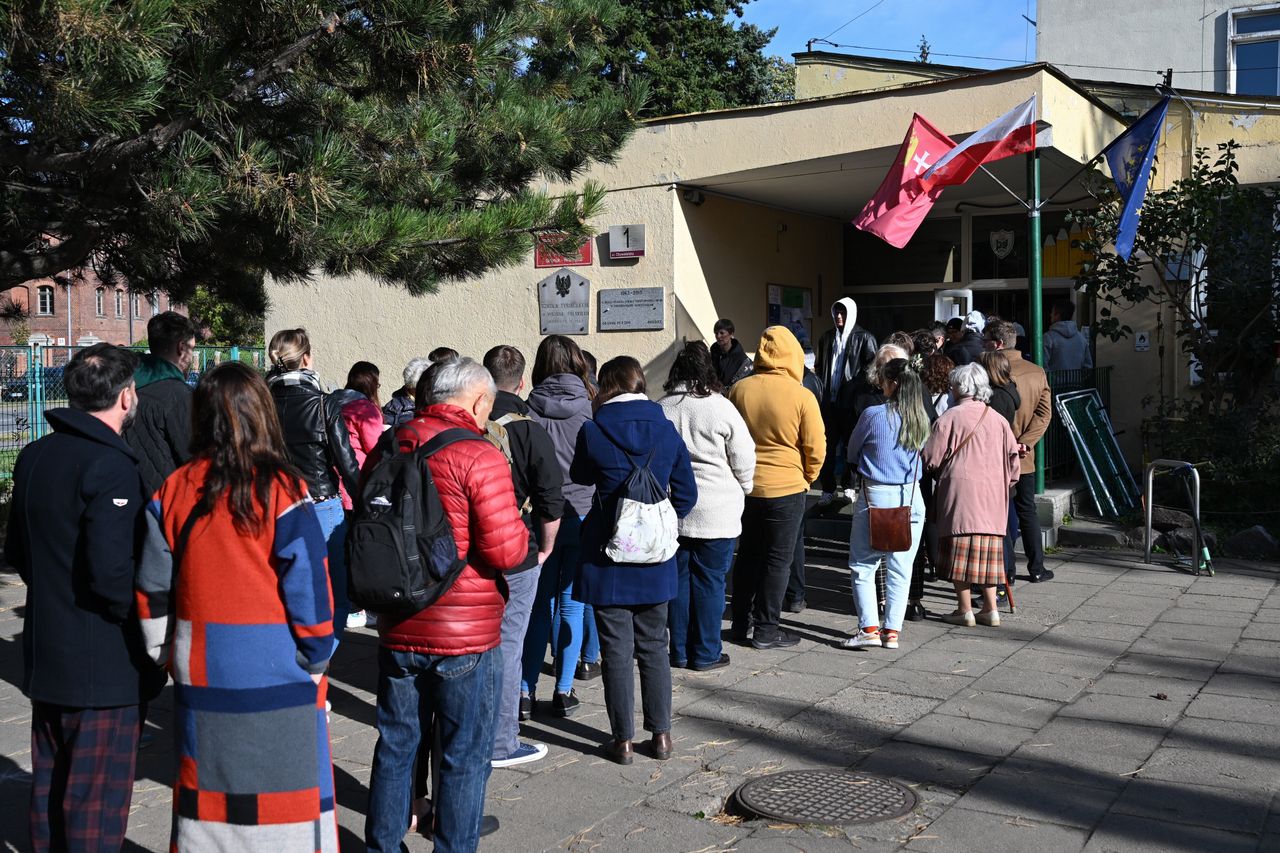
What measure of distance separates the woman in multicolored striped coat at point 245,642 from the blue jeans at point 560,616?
8.34ft

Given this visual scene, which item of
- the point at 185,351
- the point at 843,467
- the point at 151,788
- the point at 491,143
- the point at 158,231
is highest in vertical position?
the point at 491,143

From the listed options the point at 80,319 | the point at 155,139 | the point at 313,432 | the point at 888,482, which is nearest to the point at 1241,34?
the point at 888,482

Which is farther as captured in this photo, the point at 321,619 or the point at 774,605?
the point at 774,605

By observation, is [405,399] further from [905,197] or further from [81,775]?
[81,775]

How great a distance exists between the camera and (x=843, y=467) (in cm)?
1073

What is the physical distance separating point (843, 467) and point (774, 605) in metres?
3.96

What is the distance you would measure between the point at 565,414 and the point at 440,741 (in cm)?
251

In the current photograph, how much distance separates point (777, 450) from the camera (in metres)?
6.78

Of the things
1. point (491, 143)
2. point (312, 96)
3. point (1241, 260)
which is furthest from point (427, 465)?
point (1241, 260)

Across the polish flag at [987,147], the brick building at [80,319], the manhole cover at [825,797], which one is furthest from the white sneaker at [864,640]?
the brick building at [80,319]

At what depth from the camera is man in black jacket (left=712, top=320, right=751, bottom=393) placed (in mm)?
10422

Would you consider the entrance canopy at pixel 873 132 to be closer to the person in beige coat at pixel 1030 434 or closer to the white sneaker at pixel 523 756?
the person in beige coat at pixel 1030 434

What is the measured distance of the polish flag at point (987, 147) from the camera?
10.2 m

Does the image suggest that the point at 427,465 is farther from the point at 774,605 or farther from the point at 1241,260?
the point at 1241,260
